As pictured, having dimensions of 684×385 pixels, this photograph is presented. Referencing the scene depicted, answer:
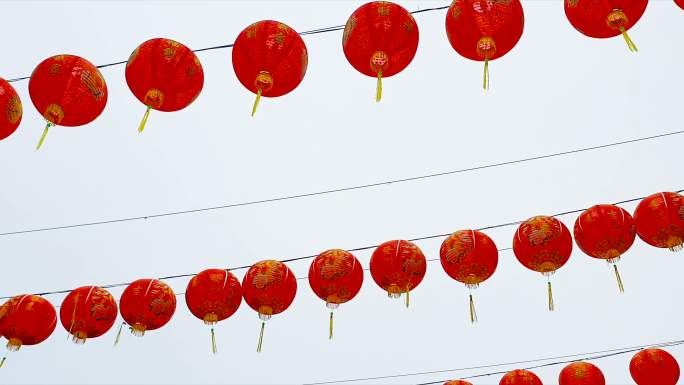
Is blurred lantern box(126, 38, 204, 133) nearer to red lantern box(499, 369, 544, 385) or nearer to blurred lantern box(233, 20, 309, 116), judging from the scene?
blurred lantern box(233, 20, 309, 116)

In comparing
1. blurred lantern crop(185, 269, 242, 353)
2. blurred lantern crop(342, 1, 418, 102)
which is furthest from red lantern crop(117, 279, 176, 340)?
blurred lantern crop(342, 1, 418, 102)

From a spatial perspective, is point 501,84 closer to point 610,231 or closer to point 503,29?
point 610,231

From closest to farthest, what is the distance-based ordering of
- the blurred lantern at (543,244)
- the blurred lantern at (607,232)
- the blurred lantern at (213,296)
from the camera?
the blurred lantern at (607,232) < the blurred lantern at (543,244) < the blurred lantern at (213,296)

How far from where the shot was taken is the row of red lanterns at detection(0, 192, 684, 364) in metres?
4.71

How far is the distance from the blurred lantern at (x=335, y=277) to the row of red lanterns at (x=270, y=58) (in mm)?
1464

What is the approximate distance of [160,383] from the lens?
9.12 meters

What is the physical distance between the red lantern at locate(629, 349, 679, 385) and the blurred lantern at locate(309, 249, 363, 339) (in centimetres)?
223

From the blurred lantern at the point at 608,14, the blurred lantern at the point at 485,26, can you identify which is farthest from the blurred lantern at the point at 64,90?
the blurred lantern at the point at 608,14

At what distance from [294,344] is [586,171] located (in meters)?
3.91

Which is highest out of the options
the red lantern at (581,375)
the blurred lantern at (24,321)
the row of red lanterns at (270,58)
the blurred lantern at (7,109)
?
the row of red lanterns at (270,58)

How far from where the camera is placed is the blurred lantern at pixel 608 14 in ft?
12.0

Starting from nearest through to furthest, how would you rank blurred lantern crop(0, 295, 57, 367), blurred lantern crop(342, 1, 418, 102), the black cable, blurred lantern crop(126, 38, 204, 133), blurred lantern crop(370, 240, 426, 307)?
1. blurred lantern crop(342, 1, 418, 102)
2. blurred lantern crop(126, 38, 204, 133)
3. blurred lantern crop(370, 240, 426, 307)
4. blurred lantern crop(0, 295, 57, 367)
5. the black cable

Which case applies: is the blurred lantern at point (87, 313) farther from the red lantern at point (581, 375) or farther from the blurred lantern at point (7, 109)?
the red lantern at point (581, 375)

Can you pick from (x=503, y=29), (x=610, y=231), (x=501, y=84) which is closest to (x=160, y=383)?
(x=501, y=84)
